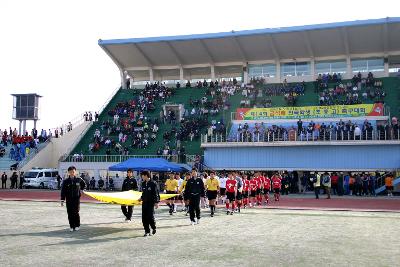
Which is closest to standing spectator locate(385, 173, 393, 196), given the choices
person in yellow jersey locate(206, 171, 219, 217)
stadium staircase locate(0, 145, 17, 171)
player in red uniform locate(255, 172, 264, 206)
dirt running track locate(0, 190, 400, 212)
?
dirt running track locate(0, 190, 400, 212)

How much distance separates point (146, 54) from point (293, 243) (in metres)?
46.7

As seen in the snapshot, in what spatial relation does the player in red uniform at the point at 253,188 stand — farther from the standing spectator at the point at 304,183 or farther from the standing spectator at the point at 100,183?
the standing spectator at the point at 100,183

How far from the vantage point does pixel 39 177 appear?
43.8 metres

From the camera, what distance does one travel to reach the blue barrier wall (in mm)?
36406

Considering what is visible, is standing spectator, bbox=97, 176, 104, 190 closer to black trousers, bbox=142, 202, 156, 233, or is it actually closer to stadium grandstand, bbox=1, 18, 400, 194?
stadium grandstand, bbox=1, 18, 400, 194

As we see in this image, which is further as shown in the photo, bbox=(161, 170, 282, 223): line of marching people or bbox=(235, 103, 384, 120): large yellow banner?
bbox=(235, 103, 384, 120): large yellow banner

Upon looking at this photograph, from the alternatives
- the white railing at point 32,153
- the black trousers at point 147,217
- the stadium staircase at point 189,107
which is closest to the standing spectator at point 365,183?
the stadium staircase at point 189,107

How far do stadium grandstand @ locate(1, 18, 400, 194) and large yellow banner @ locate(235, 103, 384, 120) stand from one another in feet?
0.26

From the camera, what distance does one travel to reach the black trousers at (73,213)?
1479 cm

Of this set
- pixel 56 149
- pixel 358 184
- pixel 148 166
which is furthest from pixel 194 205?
pixel 56 149

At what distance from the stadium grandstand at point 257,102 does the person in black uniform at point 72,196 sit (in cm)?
2388

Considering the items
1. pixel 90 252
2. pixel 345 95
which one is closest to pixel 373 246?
pixel 90 252

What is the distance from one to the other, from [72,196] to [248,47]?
130ft

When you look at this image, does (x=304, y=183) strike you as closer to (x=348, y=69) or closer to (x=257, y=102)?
(x=257, y=102)
